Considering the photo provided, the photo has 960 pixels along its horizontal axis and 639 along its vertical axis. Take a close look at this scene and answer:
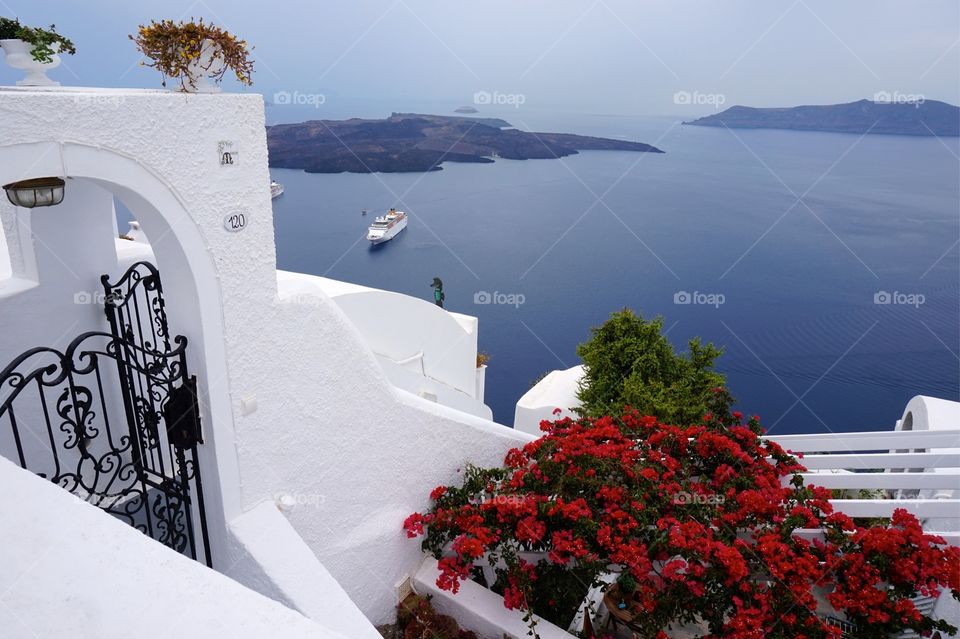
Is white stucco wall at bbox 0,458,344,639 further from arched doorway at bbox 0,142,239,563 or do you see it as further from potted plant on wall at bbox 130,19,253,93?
potted plant on wall at bbox 130,19,253,93

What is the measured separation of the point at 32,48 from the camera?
2.78m

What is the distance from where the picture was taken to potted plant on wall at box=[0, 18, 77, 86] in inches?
109

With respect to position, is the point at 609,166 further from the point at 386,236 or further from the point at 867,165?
the point at 386,236

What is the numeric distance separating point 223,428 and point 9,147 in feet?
5.33

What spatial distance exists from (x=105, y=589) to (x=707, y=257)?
7029 centimetres

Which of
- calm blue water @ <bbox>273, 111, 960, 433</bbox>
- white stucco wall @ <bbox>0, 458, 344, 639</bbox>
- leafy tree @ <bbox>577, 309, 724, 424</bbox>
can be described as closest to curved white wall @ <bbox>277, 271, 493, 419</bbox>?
leafy tree @ <bbox>577, 309, 724, 424</bbox>

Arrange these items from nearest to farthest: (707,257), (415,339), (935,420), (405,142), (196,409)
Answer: (196,409) → (935,420) → (415,339) → (707,257) → (405,142)

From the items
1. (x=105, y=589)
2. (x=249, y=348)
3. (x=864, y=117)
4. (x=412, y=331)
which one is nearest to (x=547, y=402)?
(x=412, y=331)

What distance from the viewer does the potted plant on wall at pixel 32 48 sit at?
2762 millimetres

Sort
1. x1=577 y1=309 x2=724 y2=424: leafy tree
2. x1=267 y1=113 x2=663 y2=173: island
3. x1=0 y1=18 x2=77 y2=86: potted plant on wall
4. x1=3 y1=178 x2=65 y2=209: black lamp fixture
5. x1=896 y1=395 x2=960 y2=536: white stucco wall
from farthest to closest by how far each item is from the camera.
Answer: x1=267 y1=113 x2=663 y2=173: island
x1=577 y1=309 x2=724 y2=424: leafy tree
x1=896 y1=395 x2=960 y2=536: white stucco wall
x1=0 y1=18 x2=77 y2=86: potted plant on wall
x1=3 y1=178 x2=65 y2=209: black lamp fixture

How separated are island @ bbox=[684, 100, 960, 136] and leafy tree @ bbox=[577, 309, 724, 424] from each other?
70272 mm

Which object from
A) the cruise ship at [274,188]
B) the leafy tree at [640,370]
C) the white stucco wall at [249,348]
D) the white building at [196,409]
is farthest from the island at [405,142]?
the white stucco wall at [249,348]

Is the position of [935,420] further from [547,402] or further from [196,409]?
[196,409]

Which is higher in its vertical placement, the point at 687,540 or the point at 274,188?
the point at 274,188
